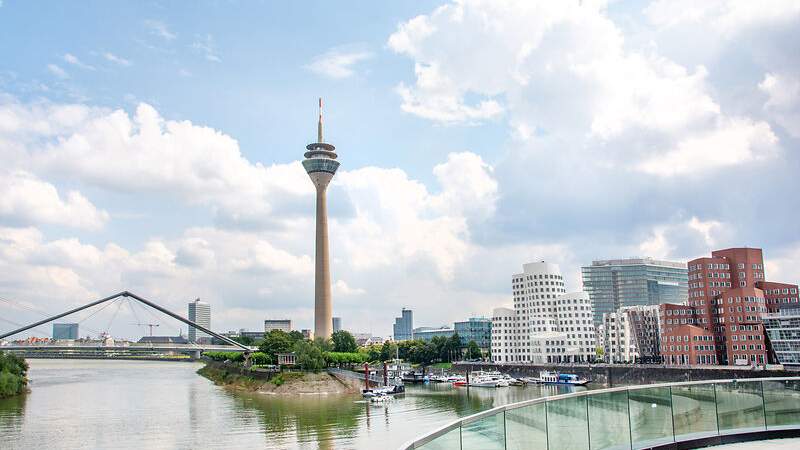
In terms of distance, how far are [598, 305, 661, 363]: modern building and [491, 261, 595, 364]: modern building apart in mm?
5445

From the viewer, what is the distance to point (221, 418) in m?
46.8

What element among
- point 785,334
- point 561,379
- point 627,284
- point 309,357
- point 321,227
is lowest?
point 561,379

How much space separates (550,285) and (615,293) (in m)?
49.2

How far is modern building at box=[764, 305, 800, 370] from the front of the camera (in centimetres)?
6425

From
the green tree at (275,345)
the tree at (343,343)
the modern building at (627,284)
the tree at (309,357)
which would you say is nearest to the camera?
the tree at (309,357)

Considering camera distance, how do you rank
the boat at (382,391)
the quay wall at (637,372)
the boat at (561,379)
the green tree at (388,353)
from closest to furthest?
1. the boat at (382,391)
2. the quay wall at (637,372)
3. the boat at (561,379)
4. the green tree at (388,353)

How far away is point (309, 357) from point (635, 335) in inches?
1982

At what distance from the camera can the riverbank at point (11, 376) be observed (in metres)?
59.9

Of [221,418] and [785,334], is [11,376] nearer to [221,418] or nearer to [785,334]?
[221,418]

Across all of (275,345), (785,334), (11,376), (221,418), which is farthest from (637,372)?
(11,376)

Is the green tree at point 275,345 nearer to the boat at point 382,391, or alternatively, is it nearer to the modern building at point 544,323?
the boat at point 382,391

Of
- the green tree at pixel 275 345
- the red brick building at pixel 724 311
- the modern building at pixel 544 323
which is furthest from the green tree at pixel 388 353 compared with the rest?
the red brick building at pixel 724 311

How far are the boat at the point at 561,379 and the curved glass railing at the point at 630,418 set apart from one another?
65.0 metres

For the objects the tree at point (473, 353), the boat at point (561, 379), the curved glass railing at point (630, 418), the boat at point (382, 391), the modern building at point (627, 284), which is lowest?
the boat at point (561, 379)
